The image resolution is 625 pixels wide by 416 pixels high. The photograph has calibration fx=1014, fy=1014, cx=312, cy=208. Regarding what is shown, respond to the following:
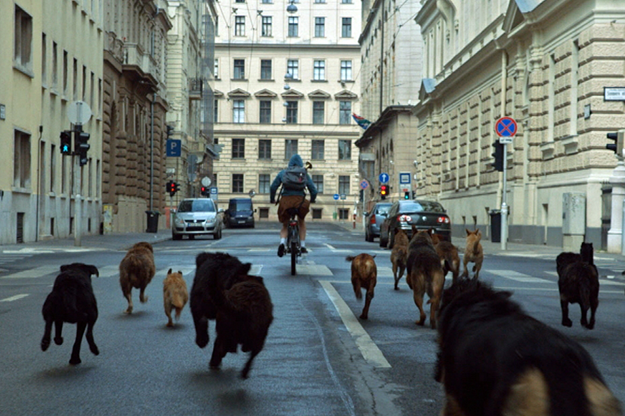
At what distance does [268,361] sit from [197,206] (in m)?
32.3

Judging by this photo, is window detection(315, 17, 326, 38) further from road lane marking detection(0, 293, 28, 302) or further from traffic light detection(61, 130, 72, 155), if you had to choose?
road lane marking detection(0, 293, 28, 302)

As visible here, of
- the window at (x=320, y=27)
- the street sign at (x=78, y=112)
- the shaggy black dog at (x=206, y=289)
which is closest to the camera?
the shaggy black dog at (x=206, y=289)

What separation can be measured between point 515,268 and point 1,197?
13.7 metres

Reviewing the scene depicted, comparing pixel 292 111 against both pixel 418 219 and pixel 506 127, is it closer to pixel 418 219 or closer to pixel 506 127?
pixel 506 127

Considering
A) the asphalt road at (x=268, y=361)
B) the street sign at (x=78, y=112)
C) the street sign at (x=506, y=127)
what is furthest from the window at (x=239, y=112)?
the asphalt road at (x=268, y=361)

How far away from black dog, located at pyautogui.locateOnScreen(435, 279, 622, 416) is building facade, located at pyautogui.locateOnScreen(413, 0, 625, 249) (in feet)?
78.0

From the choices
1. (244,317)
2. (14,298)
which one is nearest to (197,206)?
(14,298)

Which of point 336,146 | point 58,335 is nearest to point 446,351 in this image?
point 58,335

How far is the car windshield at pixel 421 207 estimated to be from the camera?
28.4 metres

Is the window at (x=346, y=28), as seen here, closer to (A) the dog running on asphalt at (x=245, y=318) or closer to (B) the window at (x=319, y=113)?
(B) the window at (x=319, y=113)

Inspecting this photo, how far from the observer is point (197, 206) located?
39.2m

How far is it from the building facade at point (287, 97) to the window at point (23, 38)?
251 feet

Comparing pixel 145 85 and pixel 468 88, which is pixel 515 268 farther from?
pixel 145 85

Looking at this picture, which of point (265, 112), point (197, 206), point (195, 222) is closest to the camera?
point (195, 222)
